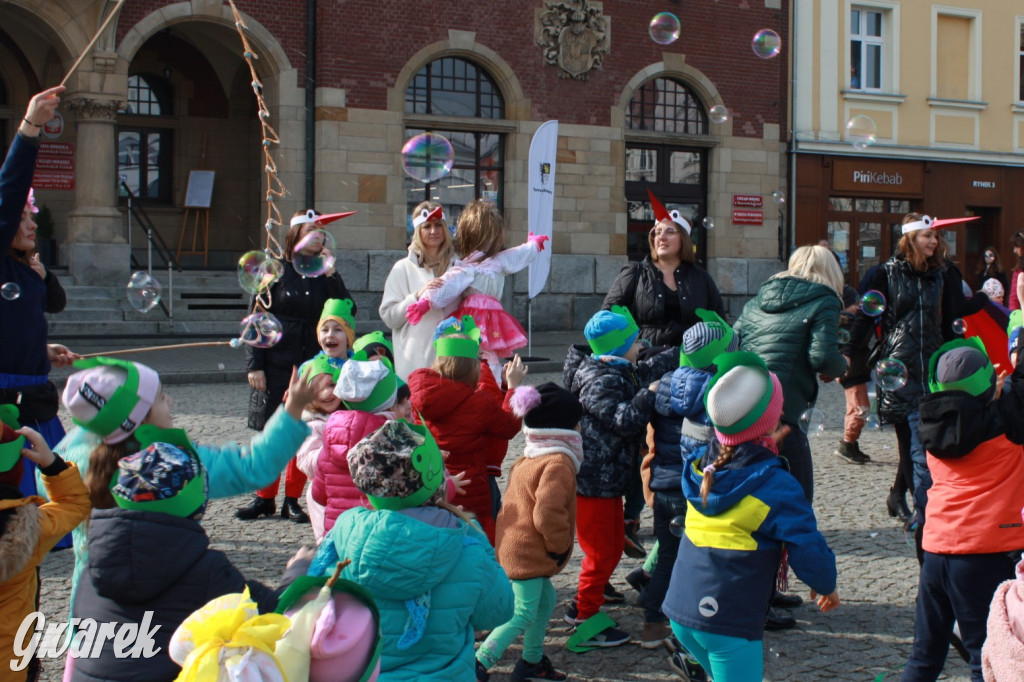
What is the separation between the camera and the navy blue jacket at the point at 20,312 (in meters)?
4.48

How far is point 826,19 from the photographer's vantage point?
77.1 ft

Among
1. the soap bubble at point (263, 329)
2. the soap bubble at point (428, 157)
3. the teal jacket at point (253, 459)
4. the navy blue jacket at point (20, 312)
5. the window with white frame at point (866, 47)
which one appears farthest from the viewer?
the window with white frame at point (866, 47)

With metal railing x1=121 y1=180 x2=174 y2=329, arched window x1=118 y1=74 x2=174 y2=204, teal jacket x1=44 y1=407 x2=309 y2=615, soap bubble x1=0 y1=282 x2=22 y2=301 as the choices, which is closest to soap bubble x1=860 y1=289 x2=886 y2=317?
teal jacket x1=44 y1=407 x2=309 y2=615

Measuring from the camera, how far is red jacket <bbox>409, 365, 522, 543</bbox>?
4.82m

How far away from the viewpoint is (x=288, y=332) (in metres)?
6.93

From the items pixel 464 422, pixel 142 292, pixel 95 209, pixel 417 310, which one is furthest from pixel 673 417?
pixel 95 209

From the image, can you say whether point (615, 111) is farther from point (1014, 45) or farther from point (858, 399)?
point (858, 399)

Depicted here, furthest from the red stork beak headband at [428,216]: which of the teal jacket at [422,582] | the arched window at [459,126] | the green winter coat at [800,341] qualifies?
the arched window at [459,126]

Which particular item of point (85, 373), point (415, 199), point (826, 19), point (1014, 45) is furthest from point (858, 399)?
point (1014, 45)

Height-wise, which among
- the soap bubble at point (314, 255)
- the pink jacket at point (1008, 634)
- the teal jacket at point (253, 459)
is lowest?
the pink jacket at point (1008, 634)

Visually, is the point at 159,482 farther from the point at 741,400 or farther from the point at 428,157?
the point at 428,157

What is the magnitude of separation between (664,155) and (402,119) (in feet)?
18.2

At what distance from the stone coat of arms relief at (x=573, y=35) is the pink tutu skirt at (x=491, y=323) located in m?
15.0

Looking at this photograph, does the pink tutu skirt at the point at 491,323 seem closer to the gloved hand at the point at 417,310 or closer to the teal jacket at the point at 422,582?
the gloved hand at the point at 417,310
